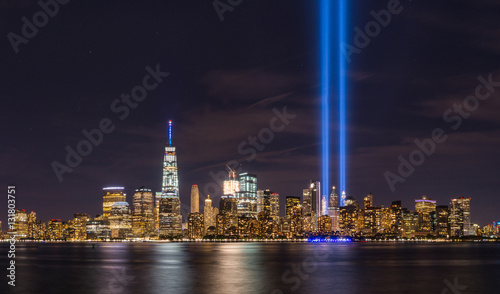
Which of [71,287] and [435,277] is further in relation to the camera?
[435,277]

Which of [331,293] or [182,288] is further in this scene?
[182,288]

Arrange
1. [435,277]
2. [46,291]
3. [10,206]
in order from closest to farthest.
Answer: [10,206], [46,291], [435,277]

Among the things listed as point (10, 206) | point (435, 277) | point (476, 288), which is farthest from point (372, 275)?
point (10, 206)

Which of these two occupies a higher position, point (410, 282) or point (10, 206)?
point (10, 206)

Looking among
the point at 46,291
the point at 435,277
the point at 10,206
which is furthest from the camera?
the point at 435,277

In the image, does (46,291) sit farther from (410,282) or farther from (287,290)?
(410,282)

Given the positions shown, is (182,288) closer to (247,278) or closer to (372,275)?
(247,278)

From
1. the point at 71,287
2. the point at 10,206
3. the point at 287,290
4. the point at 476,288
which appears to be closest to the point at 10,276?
the point at 71,287

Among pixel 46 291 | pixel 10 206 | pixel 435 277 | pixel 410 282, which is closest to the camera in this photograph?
pixel 10 206

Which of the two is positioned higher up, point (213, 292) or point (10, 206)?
point (10, 206)
